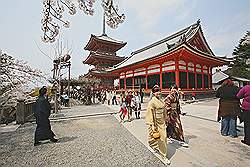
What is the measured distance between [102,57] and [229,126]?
29343 millimetres

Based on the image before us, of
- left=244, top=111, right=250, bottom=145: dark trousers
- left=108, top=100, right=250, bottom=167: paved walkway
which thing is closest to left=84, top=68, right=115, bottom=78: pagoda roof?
left=108, top=100, right=250, bottom=167: paved walkway

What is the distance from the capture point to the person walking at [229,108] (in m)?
5.78

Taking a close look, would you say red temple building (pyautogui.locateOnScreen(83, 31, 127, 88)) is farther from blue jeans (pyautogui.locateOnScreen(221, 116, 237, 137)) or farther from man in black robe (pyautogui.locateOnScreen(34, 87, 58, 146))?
blue jeans (pyautogui.locateOnScreen(221, 116, 237, 137))

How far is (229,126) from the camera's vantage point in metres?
5.88

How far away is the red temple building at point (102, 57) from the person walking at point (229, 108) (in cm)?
2653

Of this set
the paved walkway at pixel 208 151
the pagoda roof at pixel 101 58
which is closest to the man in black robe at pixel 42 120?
the paved walkway at pixel 208 151

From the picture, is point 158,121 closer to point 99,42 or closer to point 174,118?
point 174,118

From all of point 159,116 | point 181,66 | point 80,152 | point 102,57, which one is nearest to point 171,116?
point 159,116

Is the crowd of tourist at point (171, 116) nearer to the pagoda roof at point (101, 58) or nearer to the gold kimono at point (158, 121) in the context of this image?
the gold kimono at point (158, 121)

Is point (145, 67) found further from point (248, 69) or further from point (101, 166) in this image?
point (248, 69)

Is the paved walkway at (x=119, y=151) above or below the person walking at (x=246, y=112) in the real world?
below

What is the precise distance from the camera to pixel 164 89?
17906 millimetres

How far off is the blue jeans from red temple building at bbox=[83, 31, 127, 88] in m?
26.7

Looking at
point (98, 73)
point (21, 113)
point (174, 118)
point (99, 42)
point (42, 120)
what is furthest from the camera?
point (99, 42)
